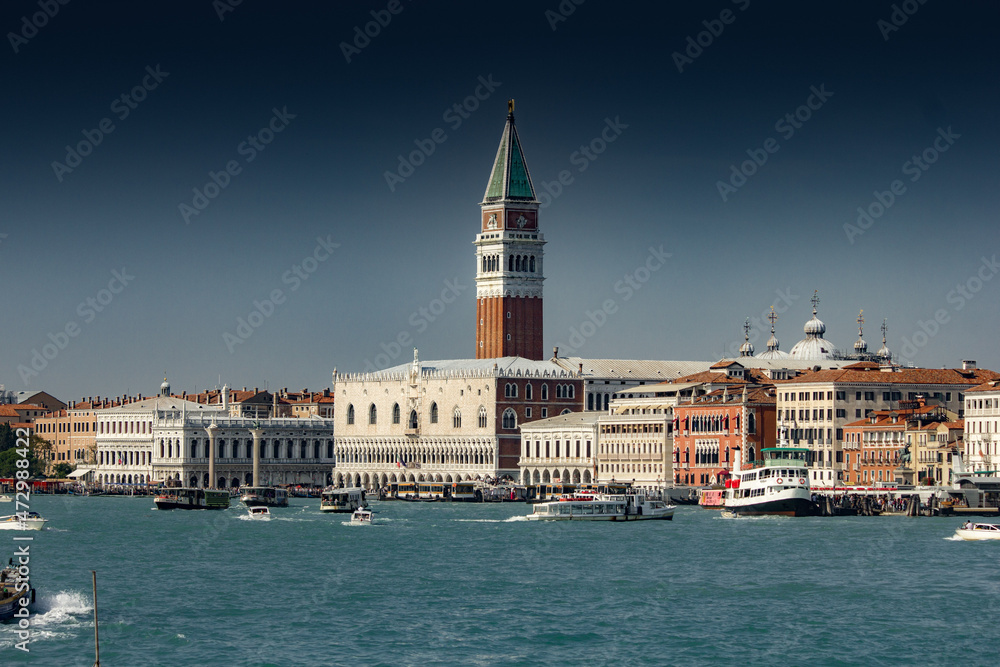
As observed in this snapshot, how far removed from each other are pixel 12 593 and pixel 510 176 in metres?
104

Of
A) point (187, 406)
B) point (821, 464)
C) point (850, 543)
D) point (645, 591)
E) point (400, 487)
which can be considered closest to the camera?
point (645, 591)

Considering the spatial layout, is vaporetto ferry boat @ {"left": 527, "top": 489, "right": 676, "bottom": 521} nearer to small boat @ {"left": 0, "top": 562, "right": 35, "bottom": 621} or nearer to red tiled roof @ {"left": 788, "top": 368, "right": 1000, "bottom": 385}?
red tiled roof @ {"left": 788, "top": 368, "right": 1000, "bottom": 385}

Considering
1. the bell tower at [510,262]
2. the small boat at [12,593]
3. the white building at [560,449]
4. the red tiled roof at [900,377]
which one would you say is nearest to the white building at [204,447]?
the bell tower at [510,262]

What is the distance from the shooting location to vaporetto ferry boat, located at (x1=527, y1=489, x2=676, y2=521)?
95.6 metres

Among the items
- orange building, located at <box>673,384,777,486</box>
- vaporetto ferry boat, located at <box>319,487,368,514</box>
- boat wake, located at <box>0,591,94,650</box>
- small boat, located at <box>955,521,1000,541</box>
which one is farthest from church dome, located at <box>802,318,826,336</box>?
boat wake, located at <box>0,591,94,650</box>

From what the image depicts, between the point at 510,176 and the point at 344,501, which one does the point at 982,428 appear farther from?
the point at 510,176

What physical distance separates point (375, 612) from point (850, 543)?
27600mm

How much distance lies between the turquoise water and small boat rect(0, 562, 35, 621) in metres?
0.47

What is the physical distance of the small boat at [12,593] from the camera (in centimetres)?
4744

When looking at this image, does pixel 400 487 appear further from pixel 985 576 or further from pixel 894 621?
pixel 894 621

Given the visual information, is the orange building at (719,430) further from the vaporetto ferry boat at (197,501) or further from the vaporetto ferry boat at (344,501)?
the vaporetto ferry boat at (197,501)

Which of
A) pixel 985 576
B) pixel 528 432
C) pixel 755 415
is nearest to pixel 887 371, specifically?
pixel 755 415

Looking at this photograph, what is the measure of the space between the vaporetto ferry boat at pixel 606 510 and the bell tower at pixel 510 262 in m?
54.0

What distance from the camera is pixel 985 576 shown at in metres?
62.7
